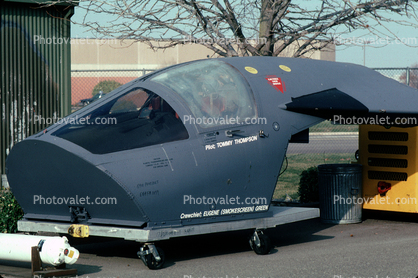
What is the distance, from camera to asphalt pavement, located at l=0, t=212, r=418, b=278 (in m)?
5.73

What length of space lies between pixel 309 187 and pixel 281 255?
3.77 metres

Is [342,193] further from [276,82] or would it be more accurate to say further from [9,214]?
[9,214]

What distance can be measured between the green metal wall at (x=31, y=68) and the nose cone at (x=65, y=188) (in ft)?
15.6

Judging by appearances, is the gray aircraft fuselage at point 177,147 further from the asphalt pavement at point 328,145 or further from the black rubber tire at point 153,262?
the asphalt pavement at point 328,145

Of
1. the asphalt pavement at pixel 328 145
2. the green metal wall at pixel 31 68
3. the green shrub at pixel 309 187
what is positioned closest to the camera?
the green shrub at pixel 309 187

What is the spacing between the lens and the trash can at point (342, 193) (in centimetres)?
867

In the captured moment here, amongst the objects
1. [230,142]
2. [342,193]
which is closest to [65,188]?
[230,142]

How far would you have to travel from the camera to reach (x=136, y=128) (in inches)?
239

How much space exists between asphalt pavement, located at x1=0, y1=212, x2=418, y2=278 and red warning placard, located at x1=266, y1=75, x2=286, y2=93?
2.20m

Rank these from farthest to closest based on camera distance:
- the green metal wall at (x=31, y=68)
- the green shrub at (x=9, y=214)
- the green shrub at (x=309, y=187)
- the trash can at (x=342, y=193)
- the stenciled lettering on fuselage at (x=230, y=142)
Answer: the green metal wall at (x=31, y=68)
the green shrub at (x=309, y=187)
the trash can at (x=342, y=193)
the green shrub at (x=9, y=214)
the stenciled lettering on fuselage at (x=230, y=142)

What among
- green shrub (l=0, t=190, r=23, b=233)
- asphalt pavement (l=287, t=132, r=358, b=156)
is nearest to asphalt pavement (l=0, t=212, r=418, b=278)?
green shrub (l=0, t=190, r=23, b=233)

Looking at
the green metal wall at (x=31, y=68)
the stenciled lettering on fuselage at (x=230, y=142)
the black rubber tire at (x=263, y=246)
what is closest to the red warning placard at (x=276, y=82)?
the stenciled lettering on fuselage at (x=230, y=142)

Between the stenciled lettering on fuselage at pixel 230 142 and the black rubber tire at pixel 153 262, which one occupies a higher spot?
the stenciled lettering on fuselage at pixel 230 142

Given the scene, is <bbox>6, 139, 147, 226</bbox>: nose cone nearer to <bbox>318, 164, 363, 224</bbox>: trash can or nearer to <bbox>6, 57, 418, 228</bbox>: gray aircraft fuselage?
<bbox>6, 57, 418, 228</bbox>: gray aircraft fuselage
